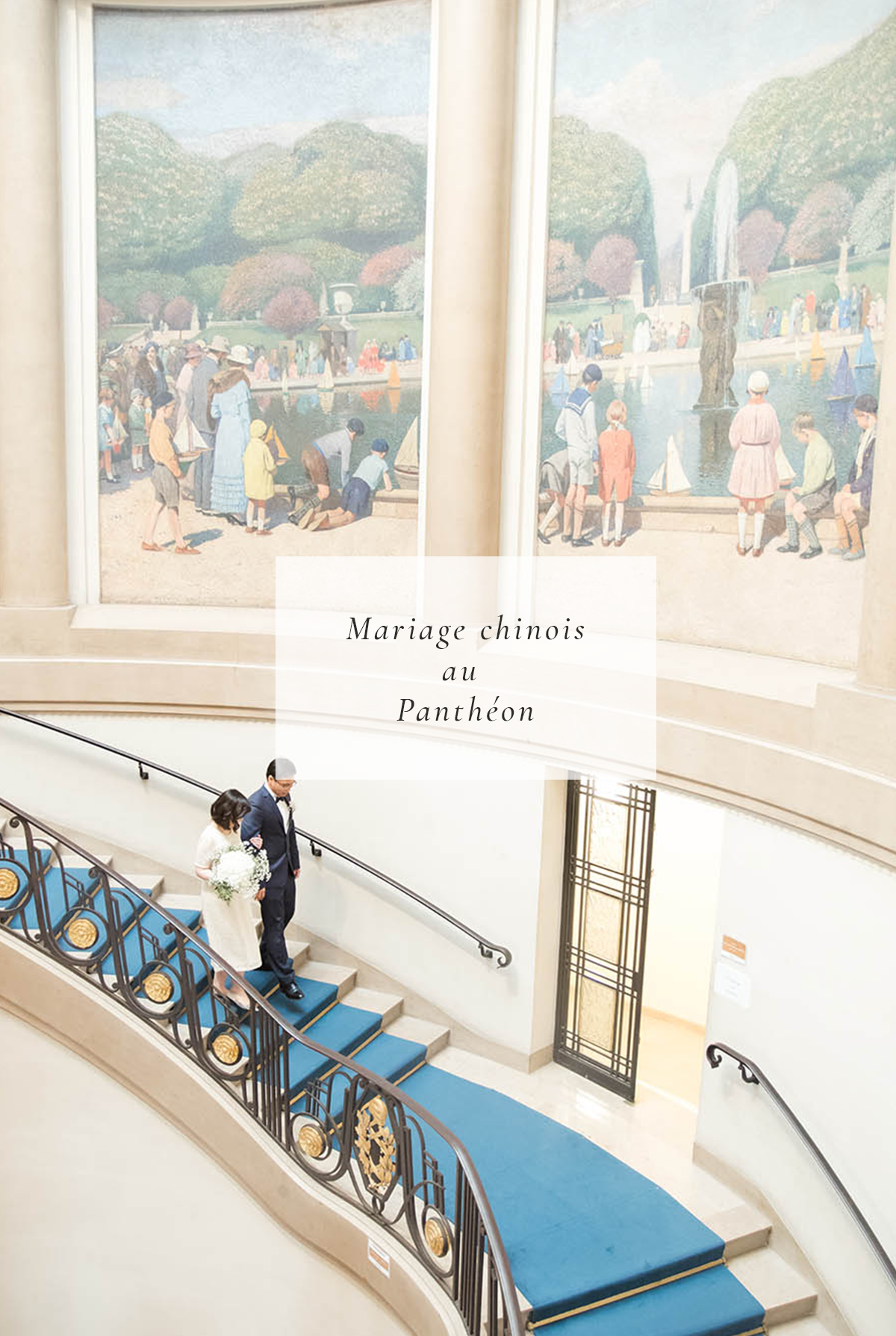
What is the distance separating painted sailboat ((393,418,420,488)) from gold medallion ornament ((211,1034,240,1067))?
183 inches

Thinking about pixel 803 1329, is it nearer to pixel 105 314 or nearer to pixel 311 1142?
pixel 311 1142

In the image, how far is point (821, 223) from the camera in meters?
7.49

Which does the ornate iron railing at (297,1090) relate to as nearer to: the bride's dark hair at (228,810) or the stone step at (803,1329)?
the bride's dark hair at (228,810)

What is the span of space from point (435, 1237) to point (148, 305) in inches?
296

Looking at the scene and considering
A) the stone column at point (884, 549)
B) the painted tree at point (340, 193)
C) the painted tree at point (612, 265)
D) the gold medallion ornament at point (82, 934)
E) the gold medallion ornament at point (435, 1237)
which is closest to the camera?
the gold medallion ornament at point (435, 1237)

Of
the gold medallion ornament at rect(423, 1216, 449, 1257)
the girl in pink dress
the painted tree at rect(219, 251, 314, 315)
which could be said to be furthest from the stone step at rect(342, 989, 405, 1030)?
the painted tree at rect(219, 251, 314, 315)

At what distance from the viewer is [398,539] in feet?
31.6

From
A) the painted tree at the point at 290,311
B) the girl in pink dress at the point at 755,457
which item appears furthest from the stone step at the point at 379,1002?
the painted tree at the point at 290,311

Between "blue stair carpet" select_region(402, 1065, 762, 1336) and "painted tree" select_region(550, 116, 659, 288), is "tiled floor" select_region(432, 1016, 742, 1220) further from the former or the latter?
"painted tree" select_region(550, 116, 659, 288)

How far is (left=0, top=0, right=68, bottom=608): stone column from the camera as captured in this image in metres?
8.82

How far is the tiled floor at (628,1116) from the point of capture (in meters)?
7.57

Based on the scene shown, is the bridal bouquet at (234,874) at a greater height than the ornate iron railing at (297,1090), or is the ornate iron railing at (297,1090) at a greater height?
the bridal bouquet at (234,874)

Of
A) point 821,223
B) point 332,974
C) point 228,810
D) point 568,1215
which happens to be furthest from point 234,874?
point 821,223

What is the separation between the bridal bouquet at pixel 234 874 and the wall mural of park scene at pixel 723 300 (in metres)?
3.51
